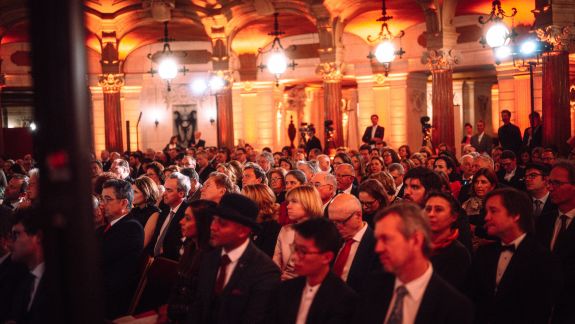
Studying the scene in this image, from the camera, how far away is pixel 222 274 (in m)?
3.90

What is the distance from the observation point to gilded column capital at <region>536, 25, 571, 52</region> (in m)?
11.1

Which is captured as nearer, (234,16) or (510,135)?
(510,135)

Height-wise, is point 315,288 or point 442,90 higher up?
point 442,90

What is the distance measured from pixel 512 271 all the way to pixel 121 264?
119 inches

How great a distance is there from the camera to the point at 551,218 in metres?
5.14

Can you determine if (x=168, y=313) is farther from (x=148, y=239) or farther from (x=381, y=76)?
(x=381, y=76)

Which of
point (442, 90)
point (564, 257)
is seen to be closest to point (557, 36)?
point (442, 90)

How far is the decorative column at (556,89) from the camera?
36.7 feet

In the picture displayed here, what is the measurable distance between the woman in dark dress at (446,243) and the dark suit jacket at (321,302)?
0.84 meters

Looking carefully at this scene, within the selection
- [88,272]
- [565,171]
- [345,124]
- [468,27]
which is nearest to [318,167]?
[565,171]

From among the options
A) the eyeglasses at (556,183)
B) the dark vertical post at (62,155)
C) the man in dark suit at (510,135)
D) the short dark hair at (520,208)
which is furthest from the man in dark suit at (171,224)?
the man in dark suit at (510,135)

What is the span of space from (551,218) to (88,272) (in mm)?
4523

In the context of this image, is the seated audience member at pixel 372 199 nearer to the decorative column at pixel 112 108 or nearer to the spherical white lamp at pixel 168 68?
the spherical white lamp at pixel 168 68

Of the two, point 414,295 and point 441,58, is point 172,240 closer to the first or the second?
point 414,295
